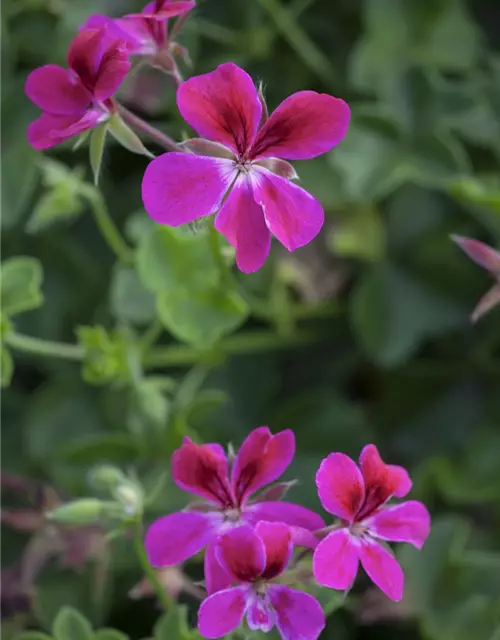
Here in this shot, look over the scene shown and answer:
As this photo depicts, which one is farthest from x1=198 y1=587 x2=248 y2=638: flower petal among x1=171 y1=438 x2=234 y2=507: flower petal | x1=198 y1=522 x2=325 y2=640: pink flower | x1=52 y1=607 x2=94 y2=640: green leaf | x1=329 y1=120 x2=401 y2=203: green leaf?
x1=329 y1=120 x2=401 y2=203: green leaf

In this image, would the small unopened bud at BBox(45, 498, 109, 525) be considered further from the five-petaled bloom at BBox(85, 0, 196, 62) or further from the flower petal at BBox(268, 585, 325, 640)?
the five-petaled bloom at BBox(85, 0, 196, 62)

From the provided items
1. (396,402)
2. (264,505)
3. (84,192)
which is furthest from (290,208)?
(396,402)

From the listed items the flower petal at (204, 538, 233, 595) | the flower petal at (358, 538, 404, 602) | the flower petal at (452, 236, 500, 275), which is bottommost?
the flower petal at (204, 538, 233, 595)

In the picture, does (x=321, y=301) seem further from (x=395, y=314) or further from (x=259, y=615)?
(x=259, y=615)

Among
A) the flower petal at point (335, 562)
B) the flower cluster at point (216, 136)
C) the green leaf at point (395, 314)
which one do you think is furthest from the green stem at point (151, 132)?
the green leaf at point (395, 314)

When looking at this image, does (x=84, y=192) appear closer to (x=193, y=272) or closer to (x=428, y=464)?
(x=193, y=272)

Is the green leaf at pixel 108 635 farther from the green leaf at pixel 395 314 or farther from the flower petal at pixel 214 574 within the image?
the green leaf at pixel 395 314

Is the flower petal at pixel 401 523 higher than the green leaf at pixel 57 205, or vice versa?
the flower petal at pixel 401 523
